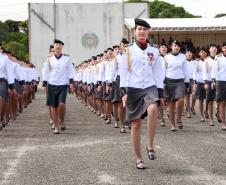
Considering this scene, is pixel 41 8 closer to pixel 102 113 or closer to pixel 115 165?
pixel 102 113

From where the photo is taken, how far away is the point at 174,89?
13.9m

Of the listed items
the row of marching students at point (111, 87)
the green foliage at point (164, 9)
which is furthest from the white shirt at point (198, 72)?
the green foliage at point (164, 9)

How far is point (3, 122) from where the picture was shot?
49.9 feet

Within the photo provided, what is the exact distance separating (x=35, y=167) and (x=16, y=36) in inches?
3658

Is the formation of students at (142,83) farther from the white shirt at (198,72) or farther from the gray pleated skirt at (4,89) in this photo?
the gray pleated skirt at (4,89)

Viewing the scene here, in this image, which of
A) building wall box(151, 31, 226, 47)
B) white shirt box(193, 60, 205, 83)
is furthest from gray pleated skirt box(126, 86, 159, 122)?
building wall box(151, 31, 226, 47)

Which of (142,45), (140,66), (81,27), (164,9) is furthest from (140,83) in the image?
(164,9)

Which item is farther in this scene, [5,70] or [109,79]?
[109,79]

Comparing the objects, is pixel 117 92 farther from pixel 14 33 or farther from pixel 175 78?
pixel 14 33

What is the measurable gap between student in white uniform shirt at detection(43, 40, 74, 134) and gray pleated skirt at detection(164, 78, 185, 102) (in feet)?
6.93

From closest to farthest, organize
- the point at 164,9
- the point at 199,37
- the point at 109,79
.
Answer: the point at 109,79, the point at 199,37, the point at 164,9

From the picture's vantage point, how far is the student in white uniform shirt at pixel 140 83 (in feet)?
27.7

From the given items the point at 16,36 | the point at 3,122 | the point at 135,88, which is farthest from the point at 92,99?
the point at 16,36

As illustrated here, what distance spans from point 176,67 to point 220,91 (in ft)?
3.66
